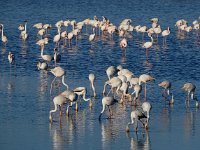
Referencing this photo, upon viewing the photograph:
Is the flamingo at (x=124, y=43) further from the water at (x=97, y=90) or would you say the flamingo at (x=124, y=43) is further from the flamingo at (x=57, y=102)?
the flamingo at (x=57, y=102)

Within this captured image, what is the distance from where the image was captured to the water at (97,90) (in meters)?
21.2

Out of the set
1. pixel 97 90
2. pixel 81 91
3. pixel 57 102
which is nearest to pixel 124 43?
pixel 97 90

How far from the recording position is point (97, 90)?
1061 inches

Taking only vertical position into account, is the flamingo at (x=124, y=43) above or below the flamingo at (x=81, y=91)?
above

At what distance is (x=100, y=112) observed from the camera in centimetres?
2400

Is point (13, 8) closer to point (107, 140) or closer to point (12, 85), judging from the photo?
point (12, 85)

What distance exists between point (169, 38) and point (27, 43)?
652 cm

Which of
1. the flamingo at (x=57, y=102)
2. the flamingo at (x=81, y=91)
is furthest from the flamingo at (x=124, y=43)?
the flamingo at (x=57, y=102)

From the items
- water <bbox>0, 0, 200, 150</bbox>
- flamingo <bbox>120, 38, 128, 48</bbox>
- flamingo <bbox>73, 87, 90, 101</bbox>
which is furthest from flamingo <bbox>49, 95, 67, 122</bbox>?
flamingo <bbox>120, 38, 128, 48</bbox>

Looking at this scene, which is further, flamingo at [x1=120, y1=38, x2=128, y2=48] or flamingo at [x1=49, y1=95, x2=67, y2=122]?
flamingo at [x1=120, y1=38, x2=128, y2=48]

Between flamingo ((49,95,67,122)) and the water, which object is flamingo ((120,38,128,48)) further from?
flamingo ((49,95,67,122))

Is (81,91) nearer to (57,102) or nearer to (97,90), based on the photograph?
(57,102)

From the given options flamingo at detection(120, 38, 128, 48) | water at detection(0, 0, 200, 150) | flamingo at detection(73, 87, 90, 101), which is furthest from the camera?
flamingo at detection(120, 38, 128, 48)

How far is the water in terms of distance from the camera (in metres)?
21.2
